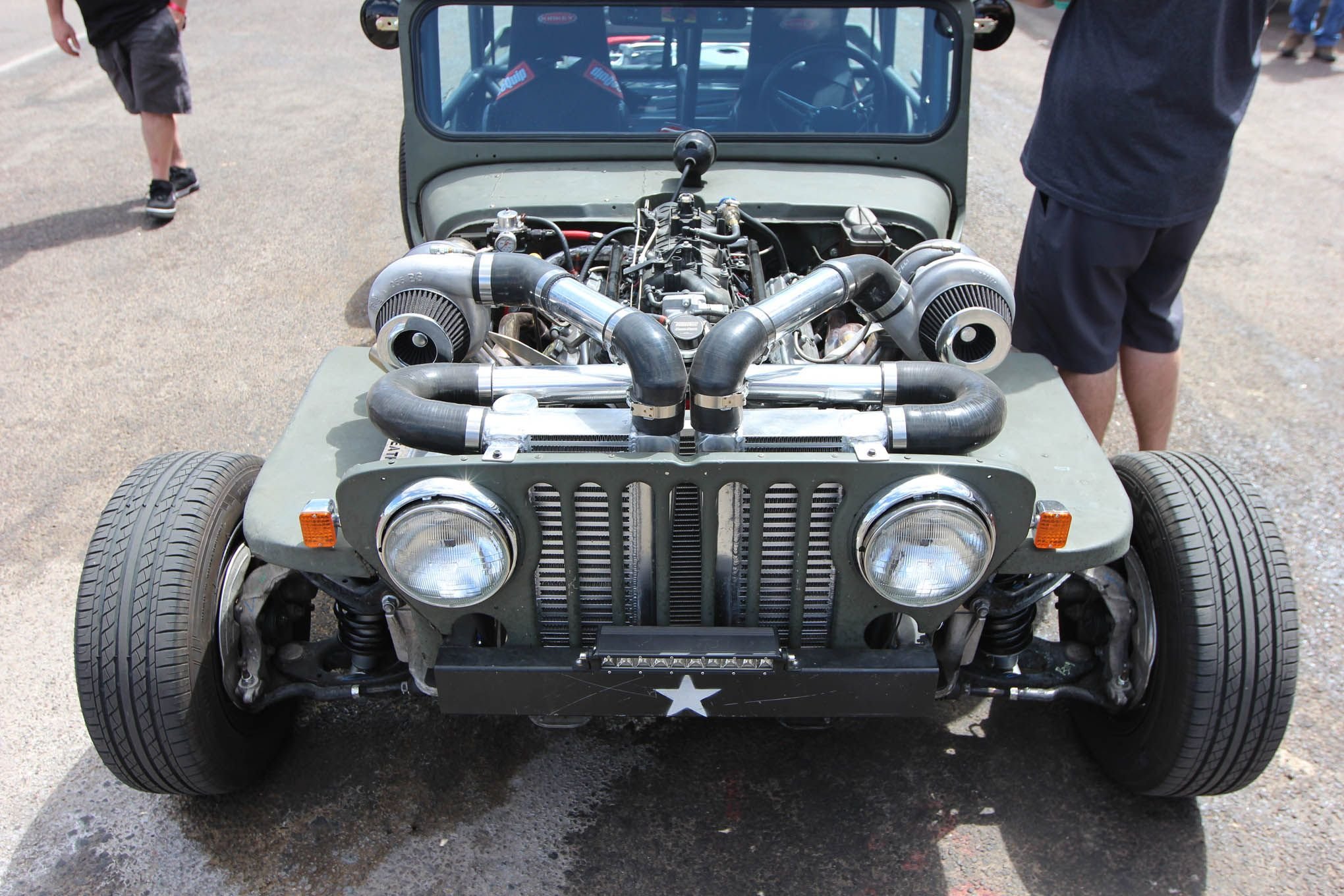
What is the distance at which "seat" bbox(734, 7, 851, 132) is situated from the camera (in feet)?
11.0

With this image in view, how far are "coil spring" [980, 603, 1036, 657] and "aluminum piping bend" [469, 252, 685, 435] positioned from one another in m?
0.90

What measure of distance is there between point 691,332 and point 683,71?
1.41 meters

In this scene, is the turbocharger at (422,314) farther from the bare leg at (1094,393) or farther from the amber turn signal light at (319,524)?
the bare leg at (1094,393)

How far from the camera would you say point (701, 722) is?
9.10 ft

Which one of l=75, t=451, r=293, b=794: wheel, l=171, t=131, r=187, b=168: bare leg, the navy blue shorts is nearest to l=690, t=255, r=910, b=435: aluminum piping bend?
the navy blue shorts

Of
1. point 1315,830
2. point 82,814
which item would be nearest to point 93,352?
point 82,814

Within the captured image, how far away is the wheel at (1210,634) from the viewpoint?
2.21m

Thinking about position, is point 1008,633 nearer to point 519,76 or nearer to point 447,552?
point 447,552

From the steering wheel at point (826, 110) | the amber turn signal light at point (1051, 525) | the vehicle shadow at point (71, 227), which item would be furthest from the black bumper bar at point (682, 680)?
the vehicle shadow at point (71, 227)

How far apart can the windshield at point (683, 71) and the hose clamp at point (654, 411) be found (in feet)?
5.59

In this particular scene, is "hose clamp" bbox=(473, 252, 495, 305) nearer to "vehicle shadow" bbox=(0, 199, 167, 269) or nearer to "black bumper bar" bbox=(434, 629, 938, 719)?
"black bumper bar" bbox=(434, 629, 938, 719)

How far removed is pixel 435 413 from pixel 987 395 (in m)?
1.04

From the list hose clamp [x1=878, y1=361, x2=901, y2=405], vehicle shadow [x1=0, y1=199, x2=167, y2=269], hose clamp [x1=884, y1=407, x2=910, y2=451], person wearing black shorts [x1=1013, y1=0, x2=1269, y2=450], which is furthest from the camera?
vehicle shadow [x1=0, y1=199, x2=167, y2=269]

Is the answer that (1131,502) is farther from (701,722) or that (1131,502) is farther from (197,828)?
(197,828)
